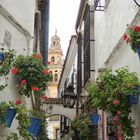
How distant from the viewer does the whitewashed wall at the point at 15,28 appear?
24.4 ft

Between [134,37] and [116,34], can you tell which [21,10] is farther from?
[134,37]

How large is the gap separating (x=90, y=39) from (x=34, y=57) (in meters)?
4.77

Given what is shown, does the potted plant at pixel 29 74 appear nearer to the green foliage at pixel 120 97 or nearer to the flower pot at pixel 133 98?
the green foliage at pixel 120 97

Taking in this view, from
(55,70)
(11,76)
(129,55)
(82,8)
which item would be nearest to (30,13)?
(11,76)

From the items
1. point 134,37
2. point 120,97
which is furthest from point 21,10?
point 134,37

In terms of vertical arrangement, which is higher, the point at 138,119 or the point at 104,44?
the point at 104,44

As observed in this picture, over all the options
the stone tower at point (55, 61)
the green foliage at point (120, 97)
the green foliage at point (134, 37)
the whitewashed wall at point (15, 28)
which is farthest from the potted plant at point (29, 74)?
the stone tower at point (55, 61)

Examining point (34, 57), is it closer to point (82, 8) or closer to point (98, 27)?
point (98, 27)

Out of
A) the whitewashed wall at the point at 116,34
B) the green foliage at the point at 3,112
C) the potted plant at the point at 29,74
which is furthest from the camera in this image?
the potted plant at the point at 29,74

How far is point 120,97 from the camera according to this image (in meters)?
6.15

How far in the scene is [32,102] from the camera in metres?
10.4

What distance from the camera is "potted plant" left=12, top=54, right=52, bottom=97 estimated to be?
7727 millimetres

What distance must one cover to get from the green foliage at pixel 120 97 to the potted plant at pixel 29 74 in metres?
1.68

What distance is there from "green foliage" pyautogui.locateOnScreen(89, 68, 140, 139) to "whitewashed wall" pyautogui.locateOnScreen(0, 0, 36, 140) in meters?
1.91
